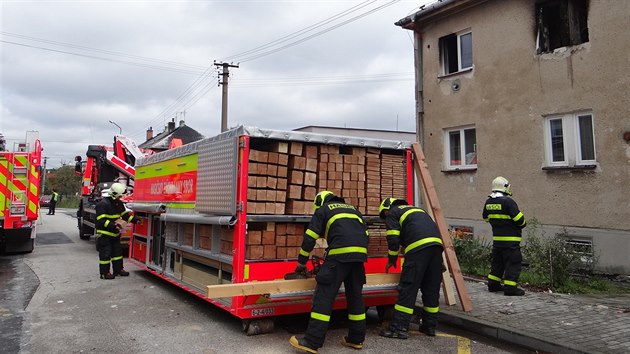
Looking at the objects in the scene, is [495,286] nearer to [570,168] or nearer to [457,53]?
[570,168]

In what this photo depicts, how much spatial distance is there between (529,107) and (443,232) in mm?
4874

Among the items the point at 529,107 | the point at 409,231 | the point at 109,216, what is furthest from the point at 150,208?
the point at 529,107

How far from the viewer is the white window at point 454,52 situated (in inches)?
442

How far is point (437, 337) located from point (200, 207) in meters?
3.39

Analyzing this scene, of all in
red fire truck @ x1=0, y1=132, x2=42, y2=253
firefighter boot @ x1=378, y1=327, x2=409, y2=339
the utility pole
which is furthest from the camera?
the utility pole

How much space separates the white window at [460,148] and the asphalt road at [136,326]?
5872mm

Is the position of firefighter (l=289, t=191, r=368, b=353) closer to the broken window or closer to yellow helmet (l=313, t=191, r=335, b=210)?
yellow helmet (l=313, t=191, r=335, b=210)

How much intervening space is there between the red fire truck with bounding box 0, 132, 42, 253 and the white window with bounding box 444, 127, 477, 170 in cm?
993

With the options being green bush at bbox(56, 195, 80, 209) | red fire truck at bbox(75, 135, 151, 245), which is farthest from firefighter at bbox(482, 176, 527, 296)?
green bush at bbox(56, 195, 80, 209)

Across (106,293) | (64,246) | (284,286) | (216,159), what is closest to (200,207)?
(216,159)

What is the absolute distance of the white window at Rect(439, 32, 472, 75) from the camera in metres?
11.2

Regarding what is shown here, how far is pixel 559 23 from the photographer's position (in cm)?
940

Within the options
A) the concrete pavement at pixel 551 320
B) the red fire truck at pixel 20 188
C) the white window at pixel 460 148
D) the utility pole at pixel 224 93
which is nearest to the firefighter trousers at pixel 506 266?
the concrete pavement at pixel 551 320

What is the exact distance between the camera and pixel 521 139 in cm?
959
